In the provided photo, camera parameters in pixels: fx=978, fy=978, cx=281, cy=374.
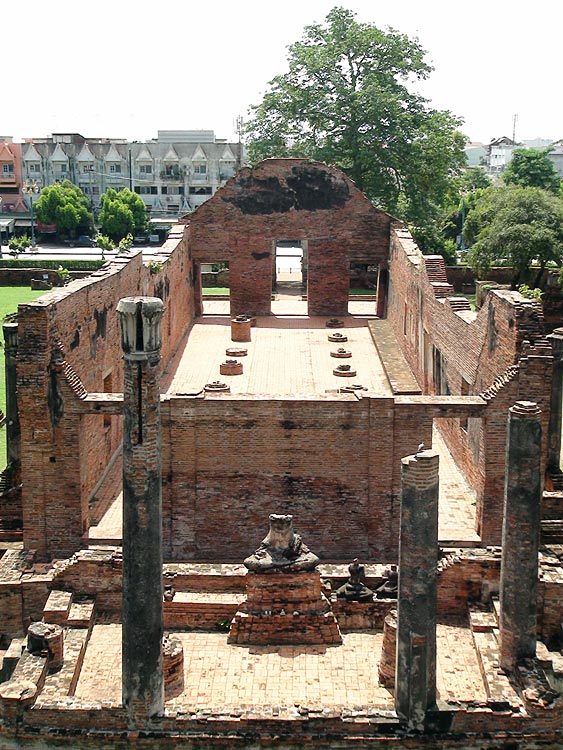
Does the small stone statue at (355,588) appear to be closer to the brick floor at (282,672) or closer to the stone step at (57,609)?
the brick floor at (282,672)

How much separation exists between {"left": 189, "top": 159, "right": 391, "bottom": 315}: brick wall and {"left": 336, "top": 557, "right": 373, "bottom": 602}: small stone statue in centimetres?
1987

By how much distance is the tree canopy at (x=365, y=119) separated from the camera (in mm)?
41875

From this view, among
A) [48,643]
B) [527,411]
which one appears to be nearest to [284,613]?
[48,643]

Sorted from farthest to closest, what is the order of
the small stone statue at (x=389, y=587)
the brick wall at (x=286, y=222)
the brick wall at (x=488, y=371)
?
1. the brick wall at (x=286, y=222)
2. the brick wall at (x=488, y=371)
3. the small stone statue at (x=389, y=587)

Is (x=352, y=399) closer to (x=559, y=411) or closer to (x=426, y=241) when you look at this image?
(x=559, y=411)

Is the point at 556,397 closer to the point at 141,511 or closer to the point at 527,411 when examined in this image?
the point at 527,411

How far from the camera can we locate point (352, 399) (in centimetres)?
1678

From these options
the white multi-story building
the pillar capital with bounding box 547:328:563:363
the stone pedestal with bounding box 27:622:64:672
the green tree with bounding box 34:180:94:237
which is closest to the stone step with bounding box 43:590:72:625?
the stone pedestal with bounding box 27:622:64:672

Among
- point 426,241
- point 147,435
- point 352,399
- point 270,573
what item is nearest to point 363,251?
point 426,241

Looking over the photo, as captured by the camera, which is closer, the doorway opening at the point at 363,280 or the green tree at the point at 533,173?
the doorway opening at the point at 363,280

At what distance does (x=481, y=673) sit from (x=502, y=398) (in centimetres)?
486

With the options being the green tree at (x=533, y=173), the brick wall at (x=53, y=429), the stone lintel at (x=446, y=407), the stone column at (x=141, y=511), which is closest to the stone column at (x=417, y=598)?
the stone column at (x=141, y=511)

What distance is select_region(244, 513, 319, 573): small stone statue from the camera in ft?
48.0

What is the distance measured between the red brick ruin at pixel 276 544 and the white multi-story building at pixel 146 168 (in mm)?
62374
